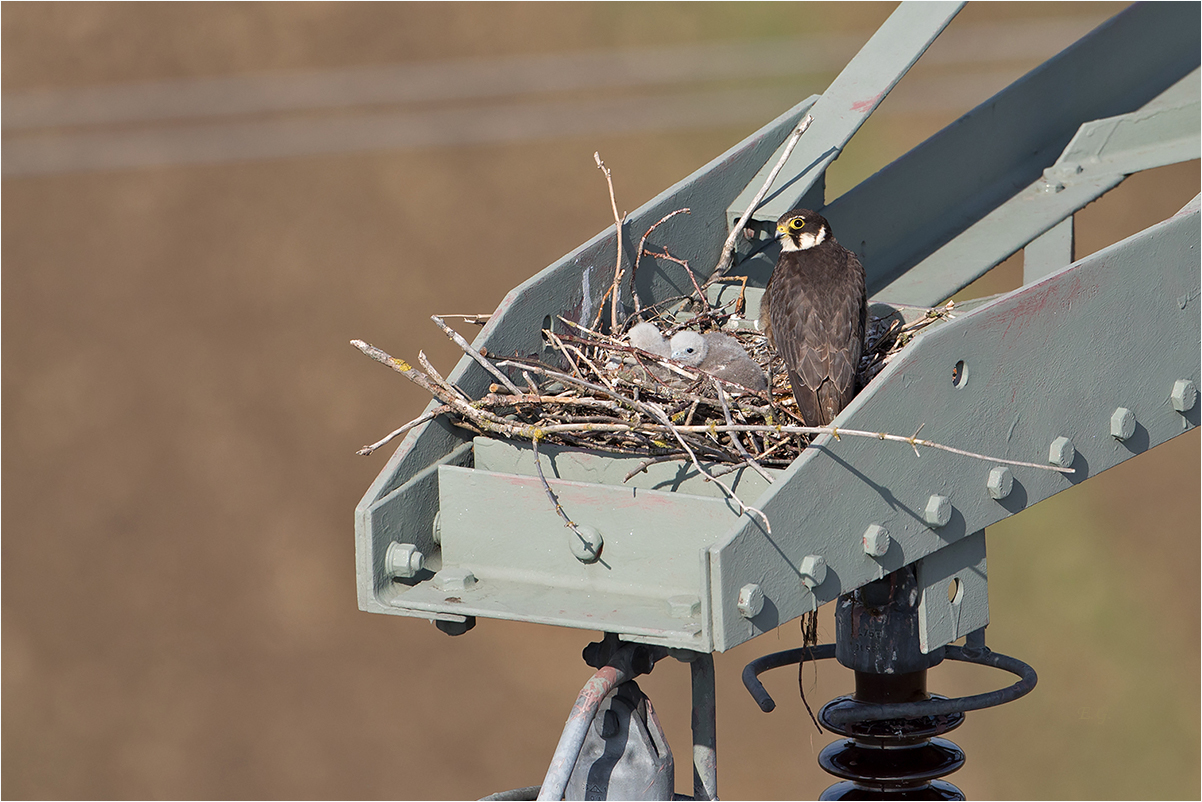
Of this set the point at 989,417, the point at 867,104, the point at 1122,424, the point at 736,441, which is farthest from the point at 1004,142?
the point at 736,441

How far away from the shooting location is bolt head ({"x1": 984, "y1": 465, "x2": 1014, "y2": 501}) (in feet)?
11.5

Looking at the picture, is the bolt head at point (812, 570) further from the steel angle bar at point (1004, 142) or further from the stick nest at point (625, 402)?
the steel angle bar at point (1004, 142)

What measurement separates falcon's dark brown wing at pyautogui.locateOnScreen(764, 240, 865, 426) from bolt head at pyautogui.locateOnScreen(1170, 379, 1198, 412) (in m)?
0.72

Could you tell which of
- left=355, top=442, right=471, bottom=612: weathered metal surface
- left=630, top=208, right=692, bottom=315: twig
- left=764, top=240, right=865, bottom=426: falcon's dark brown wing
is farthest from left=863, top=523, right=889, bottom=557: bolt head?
left=630, top=208, right=692, bottom=315: twig

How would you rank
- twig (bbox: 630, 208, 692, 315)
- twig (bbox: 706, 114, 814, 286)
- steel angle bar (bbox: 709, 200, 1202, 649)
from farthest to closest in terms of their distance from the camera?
twig (bbox: 706, 114, 814, 286) < twig (bbox: 630, 208, 692, 315) < steel angle bar (bbox: 709, 200, 1202, 649)

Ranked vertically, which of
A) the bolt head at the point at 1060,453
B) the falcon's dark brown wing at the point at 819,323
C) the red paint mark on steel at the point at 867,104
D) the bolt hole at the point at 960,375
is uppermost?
the red paint mark on steel at the point at 867,104

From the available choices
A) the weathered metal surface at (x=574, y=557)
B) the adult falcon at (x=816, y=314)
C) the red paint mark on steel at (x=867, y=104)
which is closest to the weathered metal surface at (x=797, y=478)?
the weathered metal surface at (x=574, y=557)

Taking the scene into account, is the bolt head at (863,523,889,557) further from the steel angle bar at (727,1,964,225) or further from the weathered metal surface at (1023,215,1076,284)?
the weathered metal surface at (1023,215,1076,284)

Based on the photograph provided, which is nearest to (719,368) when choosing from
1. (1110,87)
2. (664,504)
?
(664,504)

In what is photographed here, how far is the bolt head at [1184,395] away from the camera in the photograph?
12.6ft

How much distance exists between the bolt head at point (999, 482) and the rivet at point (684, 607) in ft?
2.44

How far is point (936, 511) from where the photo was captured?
3.39 metres

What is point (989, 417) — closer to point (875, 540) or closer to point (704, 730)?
point (875, 540)

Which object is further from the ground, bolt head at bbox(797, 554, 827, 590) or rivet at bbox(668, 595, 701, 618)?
bolt head at bbox(797, 554, 827, 590)
